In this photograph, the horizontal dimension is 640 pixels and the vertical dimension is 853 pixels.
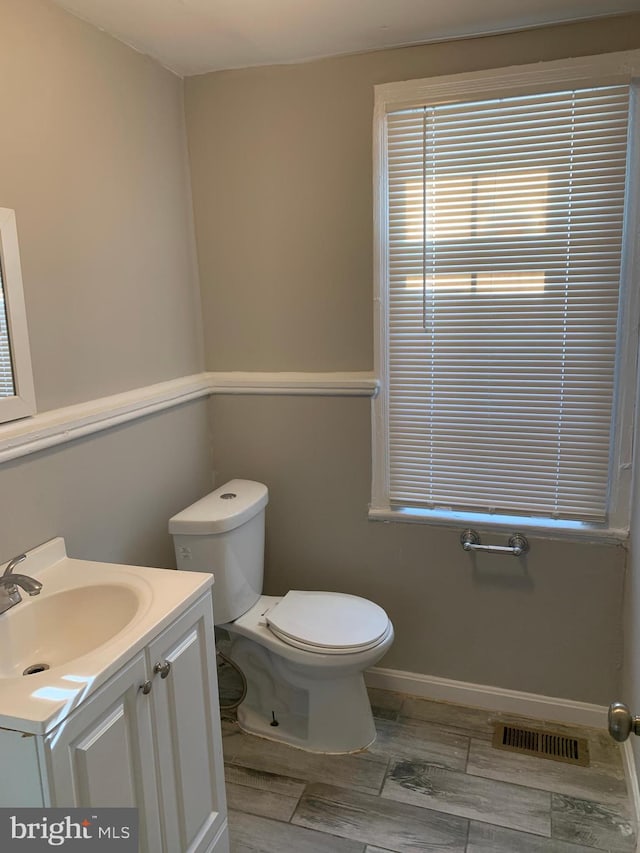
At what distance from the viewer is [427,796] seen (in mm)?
2020

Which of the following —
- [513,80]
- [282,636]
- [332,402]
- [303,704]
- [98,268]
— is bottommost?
[303,704]

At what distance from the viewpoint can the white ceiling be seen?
5.99ft

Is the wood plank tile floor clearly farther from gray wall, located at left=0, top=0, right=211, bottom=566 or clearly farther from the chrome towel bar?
gray wall, located at left=0, top=0, right=211, bottom=566

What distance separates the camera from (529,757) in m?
2.18

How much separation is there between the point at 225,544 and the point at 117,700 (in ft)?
2.82

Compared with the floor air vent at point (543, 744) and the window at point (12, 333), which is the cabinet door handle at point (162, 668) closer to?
the window at point (12, 333)

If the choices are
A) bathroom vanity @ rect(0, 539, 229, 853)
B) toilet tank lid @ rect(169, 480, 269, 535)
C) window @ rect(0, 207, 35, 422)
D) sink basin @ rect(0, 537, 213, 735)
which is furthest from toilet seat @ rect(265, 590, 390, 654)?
window @ rect(0, 207, 35, 422)

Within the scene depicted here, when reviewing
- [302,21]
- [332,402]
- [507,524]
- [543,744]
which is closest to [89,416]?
[332,402]

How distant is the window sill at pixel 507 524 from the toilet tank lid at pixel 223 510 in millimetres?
459

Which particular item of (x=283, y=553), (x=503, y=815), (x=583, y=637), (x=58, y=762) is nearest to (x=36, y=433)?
(x=58, y=762)

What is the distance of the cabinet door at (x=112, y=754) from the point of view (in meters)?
1.19

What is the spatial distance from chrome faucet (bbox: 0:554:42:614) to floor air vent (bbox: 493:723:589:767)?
167 centimetres

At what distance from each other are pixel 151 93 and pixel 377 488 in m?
1.62

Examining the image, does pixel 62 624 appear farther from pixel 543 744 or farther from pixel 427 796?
pixel 543 744
